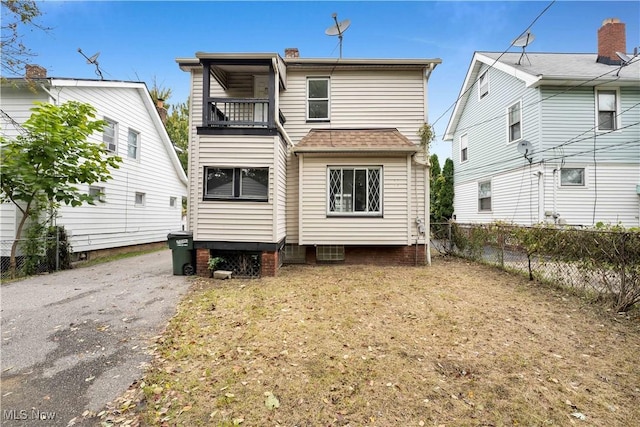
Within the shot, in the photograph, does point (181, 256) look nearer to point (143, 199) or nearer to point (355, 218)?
point (355, 218)

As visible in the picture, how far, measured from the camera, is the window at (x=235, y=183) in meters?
7.18

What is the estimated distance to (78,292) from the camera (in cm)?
607

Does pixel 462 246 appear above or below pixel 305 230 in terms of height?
below

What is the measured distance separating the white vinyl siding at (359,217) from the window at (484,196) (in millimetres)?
7697

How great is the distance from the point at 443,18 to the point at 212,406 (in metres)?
16.1

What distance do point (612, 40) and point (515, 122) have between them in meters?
5.33

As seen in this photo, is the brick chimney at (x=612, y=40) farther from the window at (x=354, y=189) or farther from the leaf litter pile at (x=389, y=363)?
the leaf litter pile at (x=389, y=363)

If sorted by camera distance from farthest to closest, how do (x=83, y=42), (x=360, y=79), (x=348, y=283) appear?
(x=83, y=42) → (x=360, y=79) → (x=348, y=283)

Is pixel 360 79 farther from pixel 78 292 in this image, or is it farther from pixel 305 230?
pixel 78 292

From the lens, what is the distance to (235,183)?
720 cm

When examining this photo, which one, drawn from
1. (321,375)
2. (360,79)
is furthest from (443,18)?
(321,375)

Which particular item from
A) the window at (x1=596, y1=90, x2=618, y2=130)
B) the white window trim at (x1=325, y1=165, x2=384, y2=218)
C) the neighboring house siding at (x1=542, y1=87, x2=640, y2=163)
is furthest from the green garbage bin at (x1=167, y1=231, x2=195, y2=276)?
the window at (x1=596, y1=90, x2=618, y2=130)

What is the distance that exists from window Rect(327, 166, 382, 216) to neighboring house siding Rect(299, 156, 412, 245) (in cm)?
20

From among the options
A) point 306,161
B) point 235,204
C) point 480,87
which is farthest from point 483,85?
point 235,204
